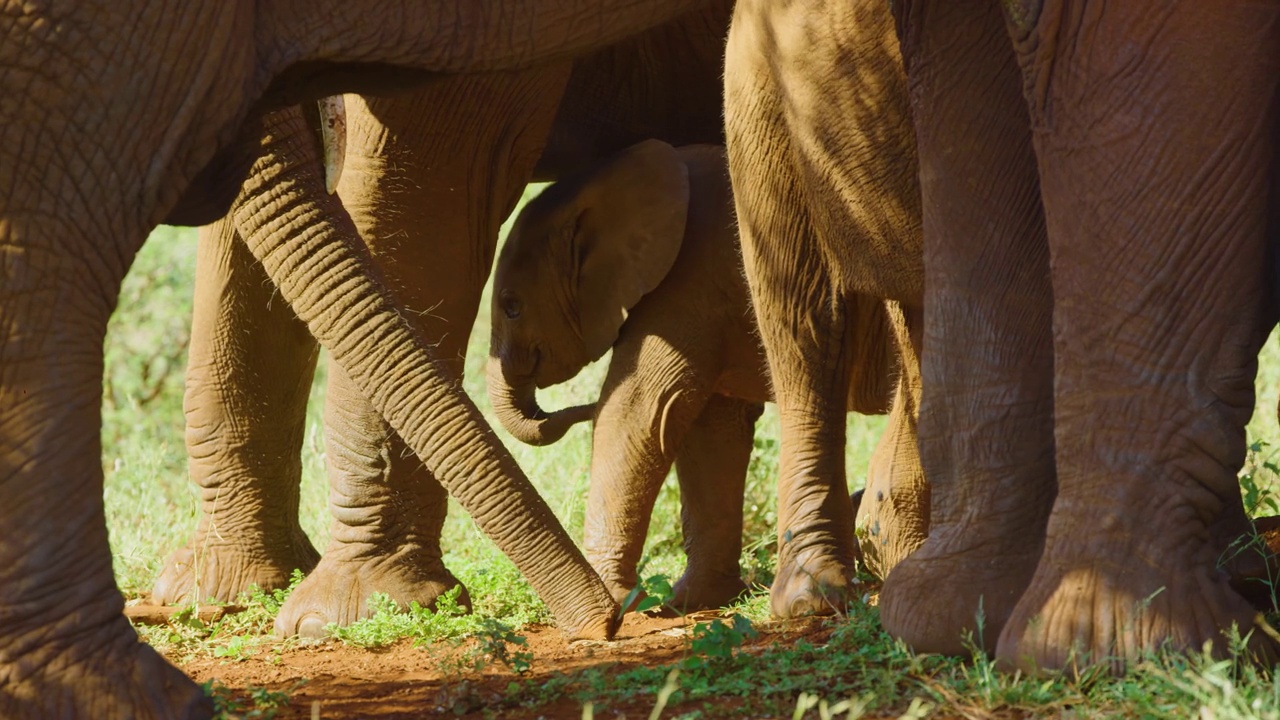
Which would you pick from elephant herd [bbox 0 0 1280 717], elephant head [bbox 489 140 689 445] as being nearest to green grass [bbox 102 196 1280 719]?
elephant herd [bbox 0 0 1280 717]

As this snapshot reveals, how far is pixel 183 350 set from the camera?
8.78 metres

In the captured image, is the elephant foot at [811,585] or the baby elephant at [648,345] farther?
the baby elephant at [648,345]

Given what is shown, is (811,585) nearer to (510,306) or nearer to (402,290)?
(402,290)

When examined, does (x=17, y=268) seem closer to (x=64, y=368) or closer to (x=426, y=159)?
(x=64, y=368)

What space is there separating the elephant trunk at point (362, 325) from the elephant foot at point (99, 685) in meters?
1.10

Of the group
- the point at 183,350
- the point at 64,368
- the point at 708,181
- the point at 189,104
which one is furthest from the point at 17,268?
the point at 183,350

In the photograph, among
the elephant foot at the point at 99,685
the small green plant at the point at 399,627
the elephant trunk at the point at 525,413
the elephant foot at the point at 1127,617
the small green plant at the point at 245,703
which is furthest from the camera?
the elephant trunk at the point at 525,413

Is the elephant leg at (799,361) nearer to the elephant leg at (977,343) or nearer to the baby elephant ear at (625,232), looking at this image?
the baby elephant ear at (625,232)

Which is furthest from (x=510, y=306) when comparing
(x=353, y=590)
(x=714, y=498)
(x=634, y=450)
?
(x=353, y=590)

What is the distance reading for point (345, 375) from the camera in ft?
15.6

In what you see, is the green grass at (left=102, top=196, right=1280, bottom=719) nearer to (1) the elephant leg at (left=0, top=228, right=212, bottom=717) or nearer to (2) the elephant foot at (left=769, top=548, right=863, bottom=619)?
(2) the elephant foot at (left=769, top=548, right=863, bottom=619)

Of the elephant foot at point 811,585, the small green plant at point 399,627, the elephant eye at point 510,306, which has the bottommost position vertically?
the elephant foot at point 811,585

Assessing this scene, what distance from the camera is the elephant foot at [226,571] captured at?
5195 millimetres

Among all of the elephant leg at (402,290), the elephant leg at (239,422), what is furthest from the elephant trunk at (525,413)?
the elephant leg at (402,290)
